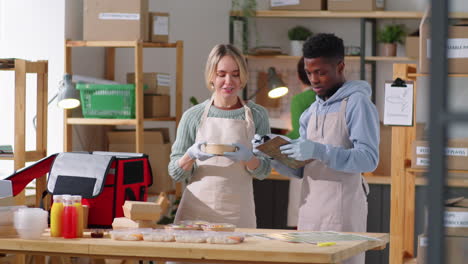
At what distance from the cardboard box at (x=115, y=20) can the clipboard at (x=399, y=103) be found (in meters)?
2.08

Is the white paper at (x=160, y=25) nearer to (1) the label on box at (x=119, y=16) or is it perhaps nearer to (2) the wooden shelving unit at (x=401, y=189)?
(1) the label on box at (x=119, y=16)

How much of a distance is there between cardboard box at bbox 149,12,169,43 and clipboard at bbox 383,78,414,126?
7.04 feet

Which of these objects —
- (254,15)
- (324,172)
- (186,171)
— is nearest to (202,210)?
(186,171)

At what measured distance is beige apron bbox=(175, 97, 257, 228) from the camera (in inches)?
144

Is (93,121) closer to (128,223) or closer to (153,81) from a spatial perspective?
(153,81)

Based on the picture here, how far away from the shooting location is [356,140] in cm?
333

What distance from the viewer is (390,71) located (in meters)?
6.86

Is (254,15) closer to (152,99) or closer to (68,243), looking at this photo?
(152,99)

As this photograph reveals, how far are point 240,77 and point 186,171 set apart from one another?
0.49m

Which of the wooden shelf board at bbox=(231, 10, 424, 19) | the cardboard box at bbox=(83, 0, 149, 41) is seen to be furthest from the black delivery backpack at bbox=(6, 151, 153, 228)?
the wooden shelf board at bbox=(231, 10, 424, 19)

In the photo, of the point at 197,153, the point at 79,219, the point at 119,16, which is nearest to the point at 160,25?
the point at 119,16

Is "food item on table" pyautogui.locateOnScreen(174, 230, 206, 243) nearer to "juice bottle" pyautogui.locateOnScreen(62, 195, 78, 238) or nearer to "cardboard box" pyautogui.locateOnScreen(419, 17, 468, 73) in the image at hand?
"juice bottle" pyautogui.locateOnScreen(62, 195, 78, 238)

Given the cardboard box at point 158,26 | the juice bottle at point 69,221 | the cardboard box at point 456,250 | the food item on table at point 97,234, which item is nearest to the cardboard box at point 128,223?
the food item on table at point 97,234

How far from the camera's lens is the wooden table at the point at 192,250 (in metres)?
2.76
